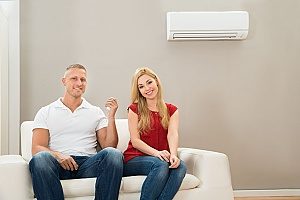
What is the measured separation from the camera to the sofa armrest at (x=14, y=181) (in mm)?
2705

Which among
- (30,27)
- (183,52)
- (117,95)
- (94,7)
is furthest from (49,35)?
(183,52)

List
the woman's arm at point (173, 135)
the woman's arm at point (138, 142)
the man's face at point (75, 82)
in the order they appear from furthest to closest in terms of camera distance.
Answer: the man's face at point (75, 82) < the woman's arm at point (173, 135) < the woman's arm at point (138, 142)

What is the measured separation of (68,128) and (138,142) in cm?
45

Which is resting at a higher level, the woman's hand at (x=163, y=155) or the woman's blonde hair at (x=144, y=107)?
the woman's blonde hair at (x=144, y=107)

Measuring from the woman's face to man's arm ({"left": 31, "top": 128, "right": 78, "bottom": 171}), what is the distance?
2.08 feet

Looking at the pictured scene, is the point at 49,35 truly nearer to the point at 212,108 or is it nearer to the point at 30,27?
the point at 30,27

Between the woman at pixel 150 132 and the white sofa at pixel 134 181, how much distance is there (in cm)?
11

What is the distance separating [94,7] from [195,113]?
1197 mm

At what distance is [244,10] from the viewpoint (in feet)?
14.1

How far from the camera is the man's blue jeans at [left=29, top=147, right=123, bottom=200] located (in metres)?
2.69

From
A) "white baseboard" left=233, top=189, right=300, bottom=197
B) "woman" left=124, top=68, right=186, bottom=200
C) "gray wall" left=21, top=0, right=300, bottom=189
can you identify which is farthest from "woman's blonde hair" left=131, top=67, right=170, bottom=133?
"white baseboard" left=233, top=189, right=300, bottom=197

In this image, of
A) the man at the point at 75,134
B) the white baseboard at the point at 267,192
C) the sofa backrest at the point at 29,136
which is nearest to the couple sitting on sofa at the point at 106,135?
the man at the point at 75,134

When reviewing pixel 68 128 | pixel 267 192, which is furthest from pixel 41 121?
pixel 267 192

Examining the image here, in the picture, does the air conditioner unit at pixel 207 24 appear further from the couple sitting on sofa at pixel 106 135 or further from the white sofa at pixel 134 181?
the white sofa at pixel 134 181
